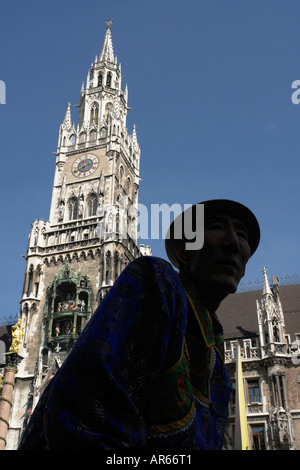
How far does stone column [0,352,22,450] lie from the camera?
27.4 m

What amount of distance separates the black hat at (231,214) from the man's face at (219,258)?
69mm

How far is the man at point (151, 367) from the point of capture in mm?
1880

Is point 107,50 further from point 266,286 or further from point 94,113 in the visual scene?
point 266,286

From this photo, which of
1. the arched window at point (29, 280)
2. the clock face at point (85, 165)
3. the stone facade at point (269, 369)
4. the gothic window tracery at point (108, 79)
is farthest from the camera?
the gothic window tracery at point (108, 79)

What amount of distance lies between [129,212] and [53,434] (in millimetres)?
37957

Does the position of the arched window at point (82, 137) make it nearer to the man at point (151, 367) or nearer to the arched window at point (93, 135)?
the arched window at point (93, 135)

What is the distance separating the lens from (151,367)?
215cm

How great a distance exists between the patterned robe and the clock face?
37312 mm

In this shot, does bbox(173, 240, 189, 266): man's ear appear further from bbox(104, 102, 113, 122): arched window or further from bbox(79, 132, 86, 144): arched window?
bbox(104, 102, 113, 122): arched window

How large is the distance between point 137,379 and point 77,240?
33352 mm

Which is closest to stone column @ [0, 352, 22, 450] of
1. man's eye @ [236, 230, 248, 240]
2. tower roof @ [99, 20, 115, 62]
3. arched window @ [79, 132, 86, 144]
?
arched window @ [79, 132, 86, 144]

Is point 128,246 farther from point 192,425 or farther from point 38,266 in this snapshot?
point 192,425

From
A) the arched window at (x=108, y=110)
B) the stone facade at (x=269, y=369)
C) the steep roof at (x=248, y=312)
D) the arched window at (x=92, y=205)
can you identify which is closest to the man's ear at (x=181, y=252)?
the stone facade at (x=269, y=369)

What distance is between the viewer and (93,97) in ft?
151
